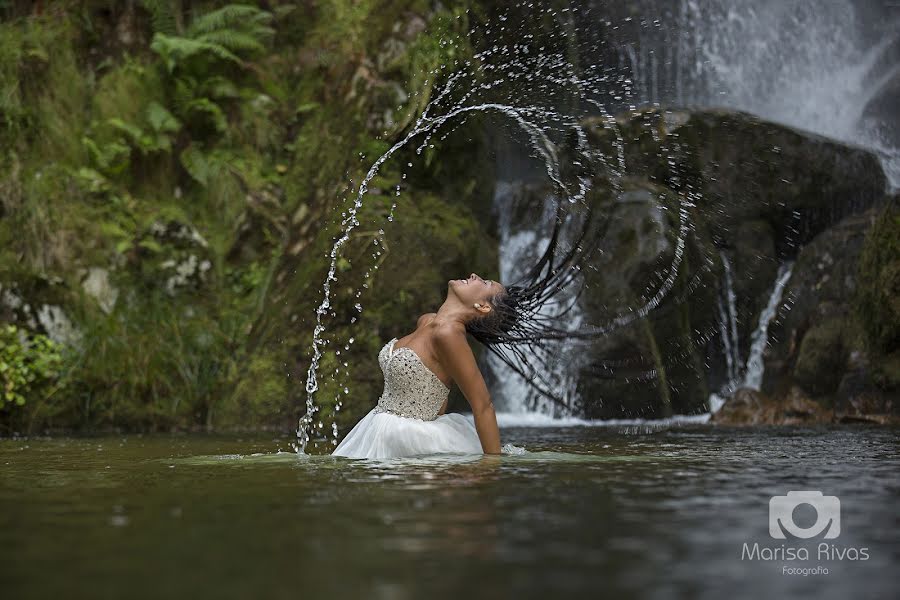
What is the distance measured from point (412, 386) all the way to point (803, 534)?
385cm

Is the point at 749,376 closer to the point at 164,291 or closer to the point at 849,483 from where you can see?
the point at 164,291

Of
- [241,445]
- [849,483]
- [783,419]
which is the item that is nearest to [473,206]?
[783,419]

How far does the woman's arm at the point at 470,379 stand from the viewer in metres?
6.95

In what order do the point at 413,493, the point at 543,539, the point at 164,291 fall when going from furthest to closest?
the point at 164,291
the point at 413,493
the point at 543,539

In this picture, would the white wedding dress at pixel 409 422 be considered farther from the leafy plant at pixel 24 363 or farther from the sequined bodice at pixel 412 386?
the leafy plant at pixel 24 363

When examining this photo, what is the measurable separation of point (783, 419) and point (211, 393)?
6.71m

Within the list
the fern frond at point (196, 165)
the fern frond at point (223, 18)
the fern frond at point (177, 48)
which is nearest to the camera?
the fern frond at point (196, 165)

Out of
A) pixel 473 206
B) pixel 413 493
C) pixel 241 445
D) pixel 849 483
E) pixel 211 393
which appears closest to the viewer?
pixel 413 493

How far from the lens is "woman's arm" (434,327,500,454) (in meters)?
6.95

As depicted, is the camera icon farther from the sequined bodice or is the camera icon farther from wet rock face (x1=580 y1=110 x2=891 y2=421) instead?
wet rock face (x1=580 y1=110 x2=891 y2=421)

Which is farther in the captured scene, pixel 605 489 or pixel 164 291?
pixel 164 291

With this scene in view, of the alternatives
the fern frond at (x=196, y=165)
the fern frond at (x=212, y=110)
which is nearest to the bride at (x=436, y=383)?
the fern frond at (x=196, y=165)

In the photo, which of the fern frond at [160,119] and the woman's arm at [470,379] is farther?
the fern frond at [160,119]

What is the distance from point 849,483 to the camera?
5.36 meters
